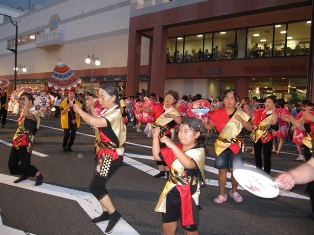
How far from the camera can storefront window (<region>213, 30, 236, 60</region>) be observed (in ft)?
75.1

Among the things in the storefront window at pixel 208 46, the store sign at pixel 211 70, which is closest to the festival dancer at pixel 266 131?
the store sign at pixel 211 70

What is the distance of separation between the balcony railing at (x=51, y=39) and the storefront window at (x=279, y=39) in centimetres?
2491

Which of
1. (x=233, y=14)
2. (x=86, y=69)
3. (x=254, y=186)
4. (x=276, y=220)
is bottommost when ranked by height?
(x=276, y=220)

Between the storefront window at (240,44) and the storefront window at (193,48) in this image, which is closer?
the storefront window at (240,44)

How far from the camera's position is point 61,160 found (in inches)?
305

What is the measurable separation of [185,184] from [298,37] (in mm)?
20492

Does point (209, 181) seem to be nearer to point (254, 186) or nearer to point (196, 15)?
point (254, 186)

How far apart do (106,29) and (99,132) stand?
93.1ft

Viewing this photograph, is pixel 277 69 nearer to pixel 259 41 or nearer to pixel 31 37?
pixel 259 41

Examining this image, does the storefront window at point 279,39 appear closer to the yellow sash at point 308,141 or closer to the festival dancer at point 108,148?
the yellow sash at point 308,141

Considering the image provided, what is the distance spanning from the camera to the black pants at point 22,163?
17.6ft

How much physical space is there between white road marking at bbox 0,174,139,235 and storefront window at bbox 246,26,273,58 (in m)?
19.2

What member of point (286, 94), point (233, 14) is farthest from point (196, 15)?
point (286, 94)

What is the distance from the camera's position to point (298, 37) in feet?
66.2
